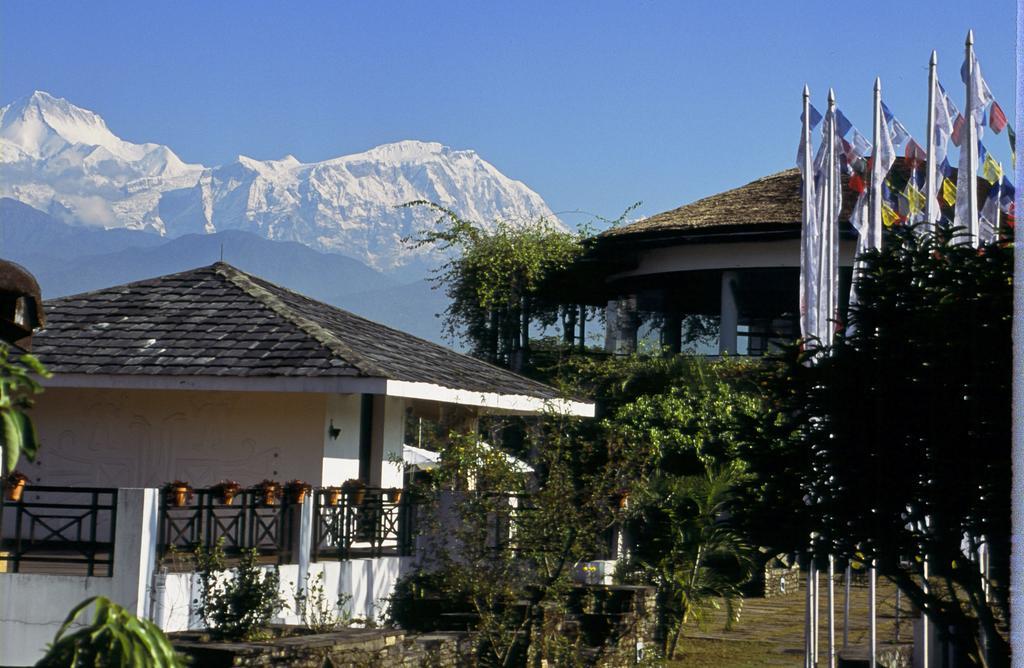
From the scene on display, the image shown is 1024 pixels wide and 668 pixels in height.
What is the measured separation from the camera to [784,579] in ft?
82.3

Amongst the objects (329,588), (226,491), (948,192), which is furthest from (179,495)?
(948,192)

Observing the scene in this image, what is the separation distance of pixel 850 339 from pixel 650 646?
5.87 meters

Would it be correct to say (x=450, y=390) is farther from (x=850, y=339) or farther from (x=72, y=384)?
(x=850, y=339)

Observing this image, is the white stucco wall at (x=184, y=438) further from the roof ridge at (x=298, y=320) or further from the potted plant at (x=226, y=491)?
the potted plant at (x=226, y=491)

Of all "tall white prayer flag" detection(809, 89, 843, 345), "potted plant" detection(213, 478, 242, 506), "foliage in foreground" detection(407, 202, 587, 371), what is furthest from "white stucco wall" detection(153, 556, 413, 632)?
"foliage in foreground" detection(407, 202, 587, 371)

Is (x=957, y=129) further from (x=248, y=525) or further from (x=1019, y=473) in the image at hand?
(x=1019, y=473)

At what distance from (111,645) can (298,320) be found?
42.2ft

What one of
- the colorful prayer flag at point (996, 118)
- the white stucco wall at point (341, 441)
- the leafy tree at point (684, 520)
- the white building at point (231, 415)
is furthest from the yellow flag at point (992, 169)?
the white stucco wall at point (341, 441)

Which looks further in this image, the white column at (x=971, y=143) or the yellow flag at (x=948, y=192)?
the yellow flag at (x=948, y=192)

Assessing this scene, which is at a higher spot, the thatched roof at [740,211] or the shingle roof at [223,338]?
the thatched roof at [740,211]

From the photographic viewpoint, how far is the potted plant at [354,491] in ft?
50.6

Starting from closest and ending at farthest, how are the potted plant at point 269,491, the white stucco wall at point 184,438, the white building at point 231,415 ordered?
the potted plant at point 269,491 → the white building at point 231,415 → the white stucco wall at point 184,438

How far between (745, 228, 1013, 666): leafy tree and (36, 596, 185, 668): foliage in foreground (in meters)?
6.21

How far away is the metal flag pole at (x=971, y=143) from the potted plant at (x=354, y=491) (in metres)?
8.50
